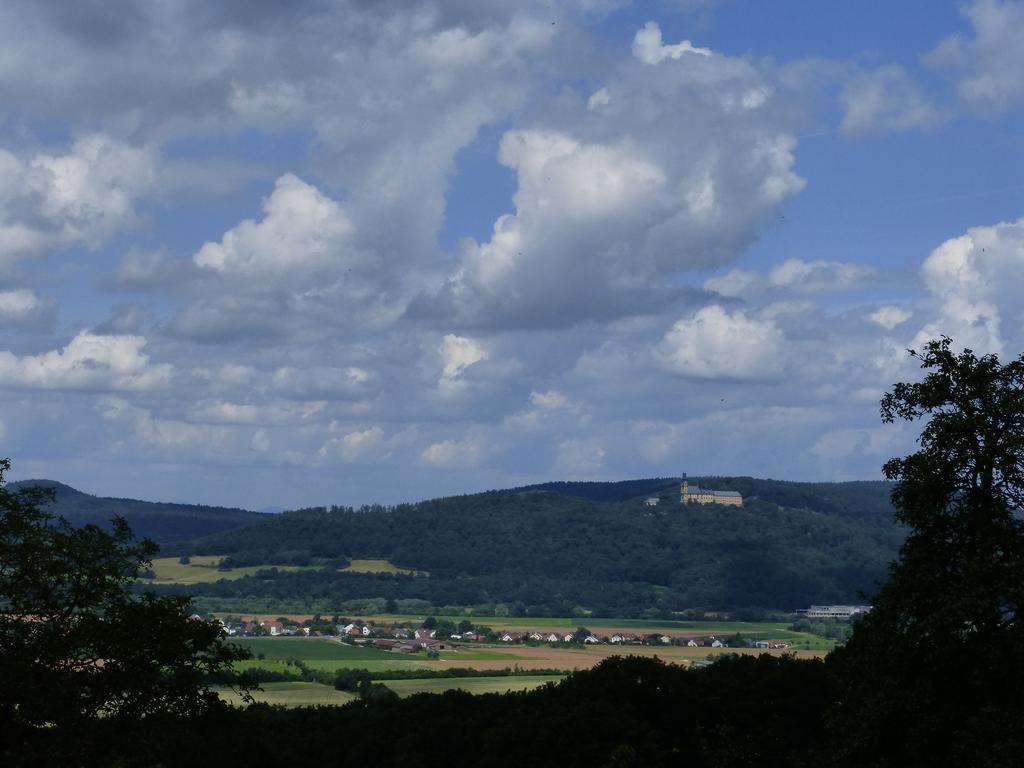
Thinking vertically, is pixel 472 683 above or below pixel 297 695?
below

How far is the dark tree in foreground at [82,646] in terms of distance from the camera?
101ft

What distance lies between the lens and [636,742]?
2352 inches

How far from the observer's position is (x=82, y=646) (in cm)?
3281

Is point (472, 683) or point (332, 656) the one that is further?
point (332, 656)

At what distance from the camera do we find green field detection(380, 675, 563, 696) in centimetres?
13425

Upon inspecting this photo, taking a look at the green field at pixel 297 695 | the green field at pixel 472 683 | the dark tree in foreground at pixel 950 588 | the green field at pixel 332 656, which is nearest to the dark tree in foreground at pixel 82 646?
the dark tree in foreground at pixel 950 588

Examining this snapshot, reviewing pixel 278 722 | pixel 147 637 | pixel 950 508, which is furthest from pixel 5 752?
pixel 278 722

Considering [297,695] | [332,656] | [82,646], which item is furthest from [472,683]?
[82,646]

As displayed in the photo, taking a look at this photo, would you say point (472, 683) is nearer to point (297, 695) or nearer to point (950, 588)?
point (297, 695)

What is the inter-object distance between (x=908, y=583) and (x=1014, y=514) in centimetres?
327

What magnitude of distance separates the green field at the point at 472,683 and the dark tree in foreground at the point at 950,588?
103 m

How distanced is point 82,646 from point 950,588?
21.5 metres

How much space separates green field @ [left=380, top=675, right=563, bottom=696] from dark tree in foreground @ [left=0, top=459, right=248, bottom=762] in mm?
97775

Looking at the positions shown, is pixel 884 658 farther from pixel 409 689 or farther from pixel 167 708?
pixel 409 689
